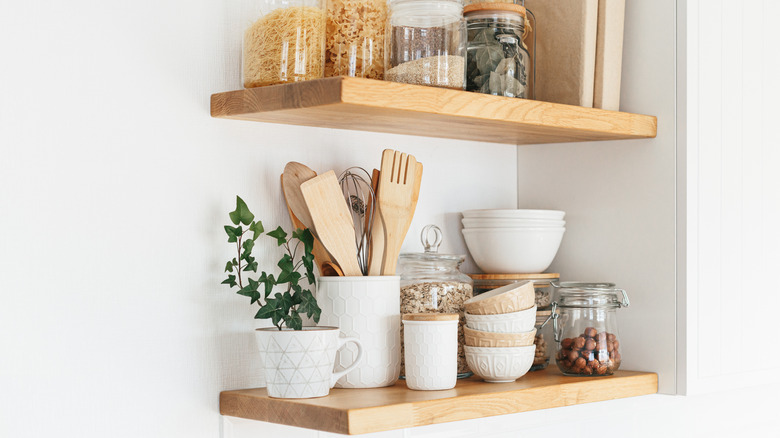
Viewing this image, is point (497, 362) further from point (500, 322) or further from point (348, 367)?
point (348, 367)

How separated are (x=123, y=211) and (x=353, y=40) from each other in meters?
0.38

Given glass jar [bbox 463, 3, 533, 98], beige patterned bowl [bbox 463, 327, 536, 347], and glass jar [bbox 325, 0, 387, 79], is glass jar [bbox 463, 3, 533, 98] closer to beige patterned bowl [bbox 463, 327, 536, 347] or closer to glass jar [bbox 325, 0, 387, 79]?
glass jar [bbox 325, 0, 387, 79]

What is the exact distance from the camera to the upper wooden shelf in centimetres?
107

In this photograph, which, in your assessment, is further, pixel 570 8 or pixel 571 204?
pixel 571 204

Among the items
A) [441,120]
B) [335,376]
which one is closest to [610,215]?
[441,120]

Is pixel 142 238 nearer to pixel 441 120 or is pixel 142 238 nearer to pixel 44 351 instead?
pixel 44 351

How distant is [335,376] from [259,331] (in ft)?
0.38

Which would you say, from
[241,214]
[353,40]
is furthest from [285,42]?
[241,214]

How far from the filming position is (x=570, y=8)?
144cm

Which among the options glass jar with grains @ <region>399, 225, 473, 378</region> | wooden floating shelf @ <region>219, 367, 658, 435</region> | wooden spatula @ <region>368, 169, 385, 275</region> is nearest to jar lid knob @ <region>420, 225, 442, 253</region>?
glass jar with grains @ <region>399, 225, 473, 378</region>

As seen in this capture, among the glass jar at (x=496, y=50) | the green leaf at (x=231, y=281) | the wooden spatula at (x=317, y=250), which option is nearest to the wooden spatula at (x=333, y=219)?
the wooden spatula at (x=317, y=250)

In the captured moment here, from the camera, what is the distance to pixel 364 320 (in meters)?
1.22

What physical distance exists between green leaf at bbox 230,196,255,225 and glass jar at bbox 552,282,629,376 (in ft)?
1.74
